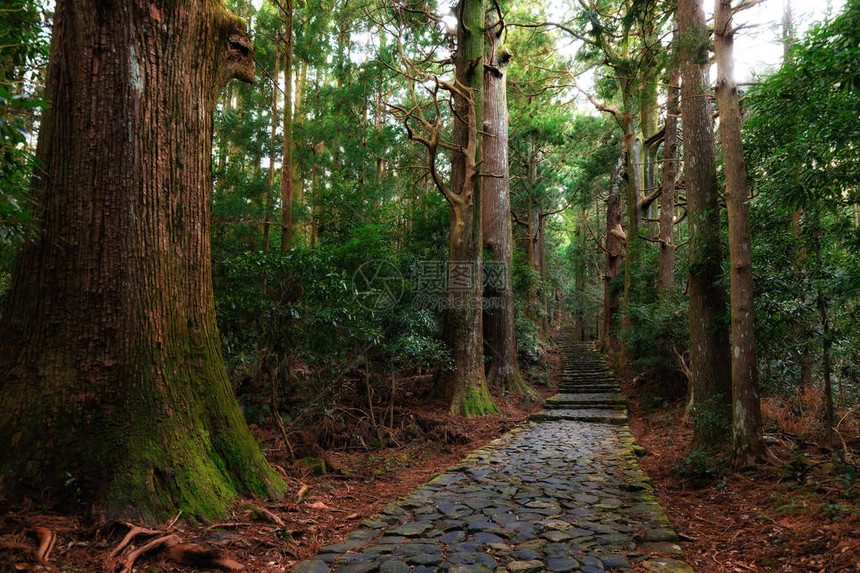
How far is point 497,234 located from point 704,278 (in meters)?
5.50

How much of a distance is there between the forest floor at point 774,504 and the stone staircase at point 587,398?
114 inches

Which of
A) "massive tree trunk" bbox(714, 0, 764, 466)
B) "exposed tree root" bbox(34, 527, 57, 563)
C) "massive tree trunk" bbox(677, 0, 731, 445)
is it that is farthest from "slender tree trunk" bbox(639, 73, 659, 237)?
"exposed tree root" bbox(34, 527, 57, 563)

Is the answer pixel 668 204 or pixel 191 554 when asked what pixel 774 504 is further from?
pixel 668 204

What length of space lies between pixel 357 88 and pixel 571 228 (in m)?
29.2

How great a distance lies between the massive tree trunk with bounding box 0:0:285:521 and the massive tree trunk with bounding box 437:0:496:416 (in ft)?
17.2

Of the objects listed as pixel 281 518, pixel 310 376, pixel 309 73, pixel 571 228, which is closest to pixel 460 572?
pixel 281 518

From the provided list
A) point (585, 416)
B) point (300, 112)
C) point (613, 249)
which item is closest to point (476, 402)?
point (585, 416)

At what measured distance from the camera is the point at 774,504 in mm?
3840

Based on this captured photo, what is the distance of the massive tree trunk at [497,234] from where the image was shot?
34.7 feet

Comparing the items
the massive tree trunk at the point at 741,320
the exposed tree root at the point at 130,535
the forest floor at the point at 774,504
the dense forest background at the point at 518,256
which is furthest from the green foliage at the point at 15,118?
the massive tree trunk at the point at 741,320

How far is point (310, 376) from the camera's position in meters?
6.45

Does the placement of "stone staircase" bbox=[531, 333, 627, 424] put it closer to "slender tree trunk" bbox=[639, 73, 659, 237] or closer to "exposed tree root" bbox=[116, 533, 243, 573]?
"slender tree trunk" bbox=[639, 73, 659, 237]

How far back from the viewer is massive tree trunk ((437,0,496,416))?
27.8 ft

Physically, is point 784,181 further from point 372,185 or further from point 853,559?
point 372,185
